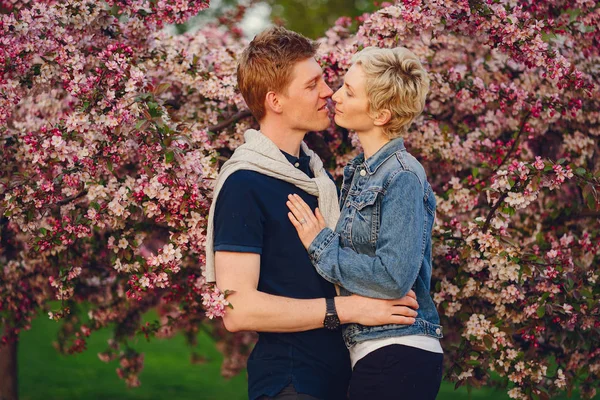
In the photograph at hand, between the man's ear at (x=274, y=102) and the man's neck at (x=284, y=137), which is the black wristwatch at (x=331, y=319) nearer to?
the man's neck at (x=284, y=137)

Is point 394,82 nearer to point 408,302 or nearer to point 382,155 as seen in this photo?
point 382,155

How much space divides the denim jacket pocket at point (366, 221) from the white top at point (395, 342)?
1.12 feet

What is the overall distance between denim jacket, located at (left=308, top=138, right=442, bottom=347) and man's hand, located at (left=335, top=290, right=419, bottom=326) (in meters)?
0.03

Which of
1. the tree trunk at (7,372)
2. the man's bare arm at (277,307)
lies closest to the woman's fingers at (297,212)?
the man's bare arm at (277,307)

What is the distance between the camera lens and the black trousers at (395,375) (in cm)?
269

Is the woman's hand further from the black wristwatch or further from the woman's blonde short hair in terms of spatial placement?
the woman's blonde short hair

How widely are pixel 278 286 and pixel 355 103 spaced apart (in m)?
0.79

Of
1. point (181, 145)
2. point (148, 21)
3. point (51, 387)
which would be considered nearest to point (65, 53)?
point (148, 21)

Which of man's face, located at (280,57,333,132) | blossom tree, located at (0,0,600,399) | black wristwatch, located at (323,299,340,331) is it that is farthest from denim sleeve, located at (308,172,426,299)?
man's face, located at (280,57,333,132)

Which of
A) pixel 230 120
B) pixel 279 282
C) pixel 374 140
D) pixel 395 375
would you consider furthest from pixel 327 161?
pixel 395 375

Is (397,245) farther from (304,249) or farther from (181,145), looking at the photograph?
(181,145)

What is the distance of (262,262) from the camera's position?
2842 mm

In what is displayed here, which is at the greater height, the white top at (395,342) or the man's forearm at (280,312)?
the man's forearm at (280,312)

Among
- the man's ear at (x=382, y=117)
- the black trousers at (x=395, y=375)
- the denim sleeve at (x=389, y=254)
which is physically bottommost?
the black trousers at (x=395, y=375)
